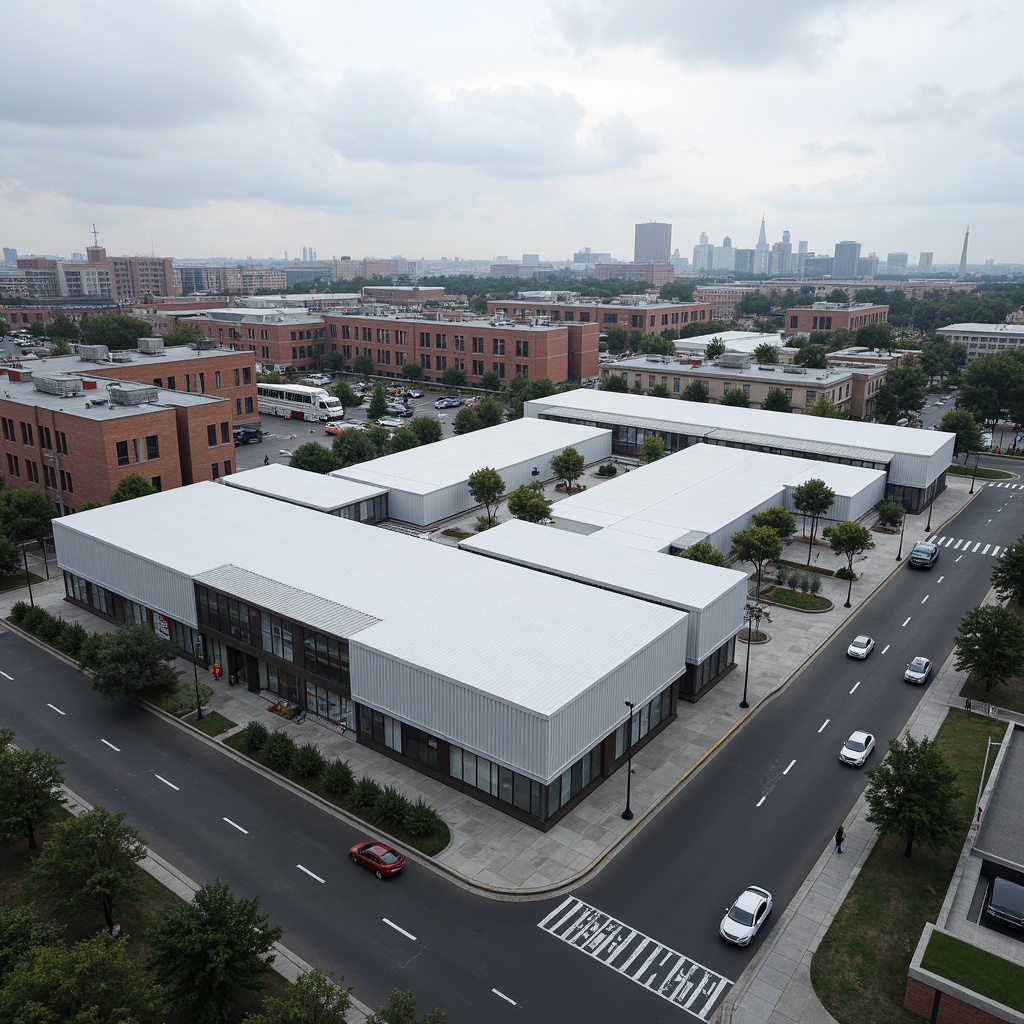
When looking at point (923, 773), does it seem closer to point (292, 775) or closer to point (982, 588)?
point (292, 775)

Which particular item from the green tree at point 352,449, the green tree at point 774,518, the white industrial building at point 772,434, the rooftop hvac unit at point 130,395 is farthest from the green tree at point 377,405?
the green tree at point 774,518

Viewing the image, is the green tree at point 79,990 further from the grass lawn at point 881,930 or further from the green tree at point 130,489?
the green tree at point 130,489

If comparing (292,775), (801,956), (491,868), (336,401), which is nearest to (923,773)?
(801,956)

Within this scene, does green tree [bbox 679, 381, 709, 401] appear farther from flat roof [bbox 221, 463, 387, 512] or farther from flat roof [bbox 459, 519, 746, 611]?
flat roof [bbox 459, 519, 746, 611]

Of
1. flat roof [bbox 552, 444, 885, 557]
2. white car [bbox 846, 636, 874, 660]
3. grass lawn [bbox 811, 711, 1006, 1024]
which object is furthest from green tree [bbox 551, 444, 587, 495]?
grass lawn [bbox 811, 711, 1006, 1024]

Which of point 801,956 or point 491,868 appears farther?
point 491,868

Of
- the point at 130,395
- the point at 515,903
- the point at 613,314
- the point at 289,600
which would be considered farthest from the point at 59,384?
the point at 613,314

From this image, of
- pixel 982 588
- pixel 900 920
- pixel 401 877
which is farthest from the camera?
pixel 982 588
